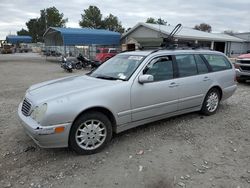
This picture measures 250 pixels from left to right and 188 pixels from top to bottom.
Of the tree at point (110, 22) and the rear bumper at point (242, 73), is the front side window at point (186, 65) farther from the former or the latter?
the tree at point (110, 22)

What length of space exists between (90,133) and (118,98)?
0.70 m

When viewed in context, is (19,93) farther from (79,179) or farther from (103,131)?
(79,179)

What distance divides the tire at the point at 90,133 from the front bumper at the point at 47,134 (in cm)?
12

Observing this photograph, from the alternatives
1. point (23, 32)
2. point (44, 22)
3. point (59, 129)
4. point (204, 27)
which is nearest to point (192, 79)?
point (59, 129)

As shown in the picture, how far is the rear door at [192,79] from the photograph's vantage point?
4902 mm

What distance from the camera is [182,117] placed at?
5535mm

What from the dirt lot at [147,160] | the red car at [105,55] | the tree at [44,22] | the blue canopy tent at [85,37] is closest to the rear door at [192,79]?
the dirt lot at [147,160]

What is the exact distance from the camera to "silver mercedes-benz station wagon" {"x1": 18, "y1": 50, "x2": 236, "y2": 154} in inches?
137

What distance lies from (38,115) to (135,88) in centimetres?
159

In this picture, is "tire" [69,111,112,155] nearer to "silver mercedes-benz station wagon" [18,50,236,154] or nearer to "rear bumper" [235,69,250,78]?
"silver mercedes-benz station wagon" [18,50,236,154]

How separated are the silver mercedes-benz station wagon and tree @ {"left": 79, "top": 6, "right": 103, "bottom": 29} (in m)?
60.6

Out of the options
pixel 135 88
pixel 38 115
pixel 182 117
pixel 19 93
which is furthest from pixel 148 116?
pixel 19 93

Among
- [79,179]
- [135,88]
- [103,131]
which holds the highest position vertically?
[135,88]

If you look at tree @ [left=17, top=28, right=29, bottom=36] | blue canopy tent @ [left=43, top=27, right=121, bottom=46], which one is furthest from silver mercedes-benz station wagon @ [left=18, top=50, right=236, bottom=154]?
tree @ [left=17, top=28, right=29, bottom=36]
